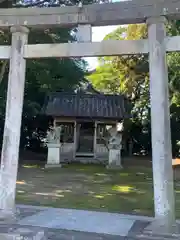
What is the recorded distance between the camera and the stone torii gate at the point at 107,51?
4789mm

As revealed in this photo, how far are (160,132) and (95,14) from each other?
2.35 m

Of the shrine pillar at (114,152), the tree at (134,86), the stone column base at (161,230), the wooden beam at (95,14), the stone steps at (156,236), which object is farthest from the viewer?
the tree at (134,86)

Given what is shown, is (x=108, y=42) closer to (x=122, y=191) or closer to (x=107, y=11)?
(x=107, y=11)

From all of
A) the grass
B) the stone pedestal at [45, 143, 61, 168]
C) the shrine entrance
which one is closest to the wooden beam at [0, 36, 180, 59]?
the grass

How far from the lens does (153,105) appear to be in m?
4.93

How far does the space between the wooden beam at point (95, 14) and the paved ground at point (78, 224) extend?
3.45 m

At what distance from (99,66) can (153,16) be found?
18.5 m

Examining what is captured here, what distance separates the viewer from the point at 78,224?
499 centimetres

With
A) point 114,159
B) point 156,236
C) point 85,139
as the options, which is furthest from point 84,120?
point 156,236

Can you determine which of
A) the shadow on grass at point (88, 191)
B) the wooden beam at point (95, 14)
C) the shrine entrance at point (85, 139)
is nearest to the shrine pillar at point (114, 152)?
the shrine entrance at point (85, 139)

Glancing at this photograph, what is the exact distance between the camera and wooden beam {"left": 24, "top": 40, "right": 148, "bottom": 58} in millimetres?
5180

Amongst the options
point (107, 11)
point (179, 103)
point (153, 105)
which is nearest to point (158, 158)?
point (153, 105)

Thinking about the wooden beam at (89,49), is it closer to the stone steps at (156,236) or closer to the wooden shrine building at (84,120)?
the stone steps at (156,236)

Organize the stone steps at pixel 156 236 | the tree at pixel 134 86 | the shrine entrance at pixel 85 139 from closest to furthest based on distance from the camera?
1. the stone steps at pixel 156 236
2. the shrine entrance at pixel 85 139
3. the tree at pixel 134 86
